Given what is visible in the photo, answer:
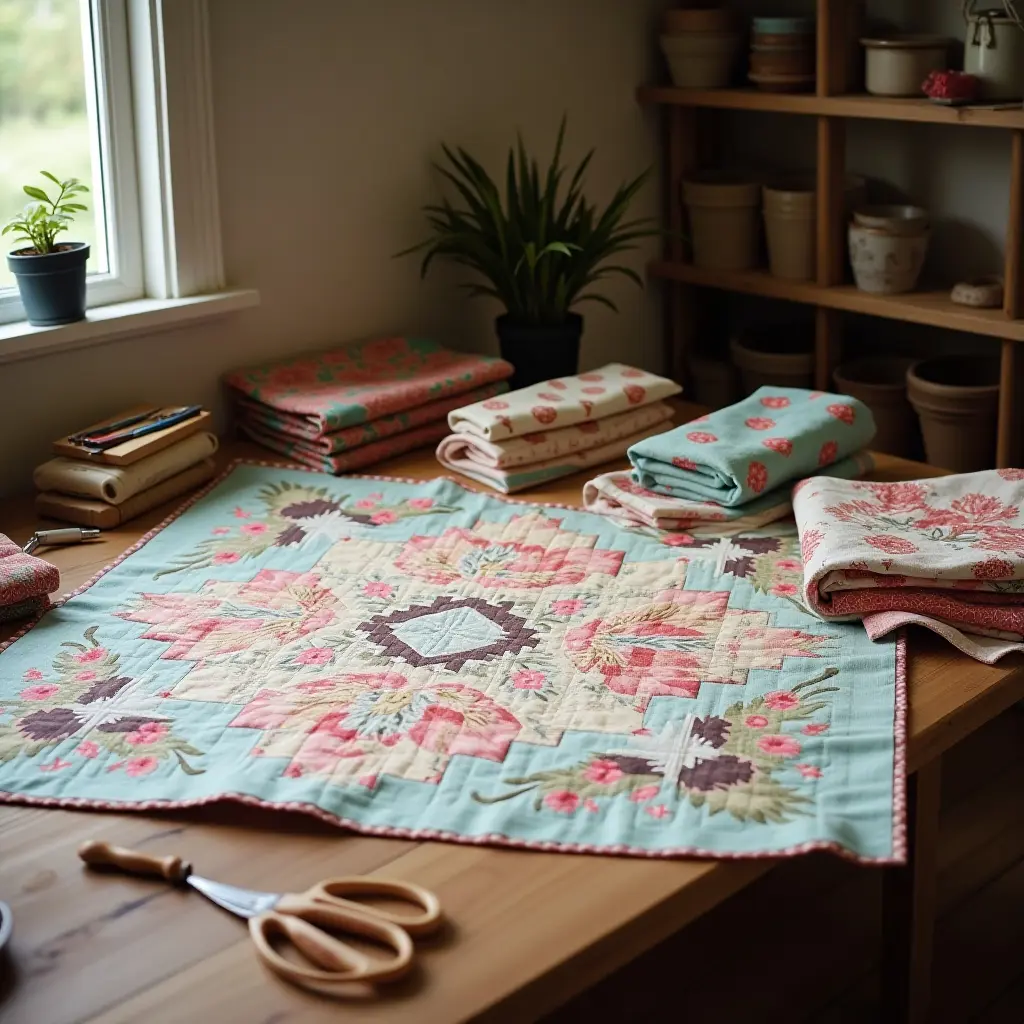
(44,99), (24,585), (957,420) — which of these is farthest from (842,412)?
(44,99)

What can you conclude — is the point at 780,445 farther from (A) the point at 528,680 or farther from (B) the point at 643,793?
(B) the point at 643,793

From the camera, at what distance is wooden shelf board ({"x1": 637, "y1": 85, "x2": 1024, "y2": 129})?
7.74 feet

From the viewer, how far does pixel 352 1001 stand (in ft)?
→ 3.56

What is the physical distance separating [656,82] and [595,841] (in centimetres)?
208

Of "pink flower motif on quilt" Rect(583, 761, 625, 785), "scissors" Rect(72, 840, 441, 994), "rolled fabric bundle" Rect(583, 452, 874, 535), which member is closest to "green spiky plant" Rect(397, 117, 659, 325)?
"rolled fabric bundle" Rect(583, 452, 874, 535)

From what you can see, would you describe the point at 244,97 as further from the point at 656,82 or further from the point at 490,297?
the point at 656,82

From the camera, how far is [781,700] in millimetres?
1503

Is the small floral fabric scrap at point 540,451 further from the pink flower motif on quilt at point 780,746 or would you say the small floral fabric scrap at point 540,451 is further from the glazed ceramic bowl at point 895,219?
the pink flower motif on quilt at point 780,746

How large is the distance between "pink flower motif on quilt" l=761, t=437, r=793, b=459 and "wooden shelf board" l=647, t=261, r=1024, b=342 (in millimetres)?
648

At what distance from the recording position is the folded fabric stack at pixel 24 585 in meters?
1.70

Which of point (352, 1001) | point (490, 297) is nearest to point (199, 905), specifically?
point (352, 1001)

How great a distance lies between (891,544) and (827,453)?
1.24ft

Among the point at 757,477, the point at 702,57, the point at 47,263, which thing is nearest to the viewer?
the point at 757,477

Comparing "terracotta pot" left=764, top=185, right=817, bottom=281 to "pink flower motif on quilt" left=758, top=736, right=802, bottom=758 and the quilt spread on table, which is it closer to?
the quilt spread on table
